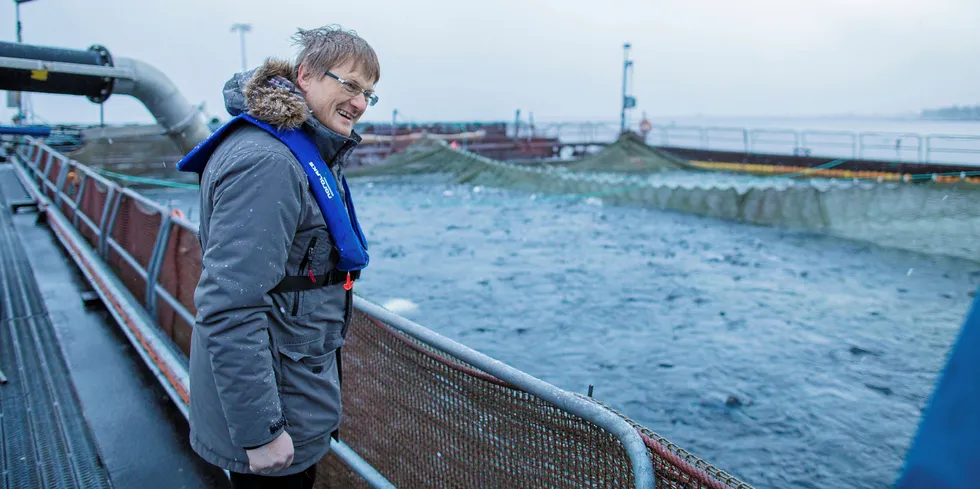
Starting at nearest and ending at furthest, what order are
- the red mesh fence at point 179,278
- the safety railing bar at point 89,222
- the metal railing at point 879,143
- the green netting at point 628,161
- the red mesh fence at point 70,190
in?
the red mesh fence at point 179,278, the safety railing bar at point 89,222, the red mesh fence at point 70,190, the metal railing at point 879,143, the green netting at point 628,161

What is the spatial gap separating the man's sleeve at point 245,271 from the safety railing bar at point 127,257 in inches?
166

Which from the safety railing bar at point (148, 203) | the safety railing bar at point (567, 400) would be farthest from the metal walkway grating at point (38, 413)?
the safety railing bar at point (567, 400)

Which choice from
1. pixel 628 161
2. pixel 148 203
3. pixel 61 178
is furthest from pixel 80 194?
pixel 628 161

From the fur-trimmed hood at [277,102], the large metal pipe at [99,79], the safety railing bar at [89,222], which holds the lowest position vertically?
the safety railing bar at [89,222]

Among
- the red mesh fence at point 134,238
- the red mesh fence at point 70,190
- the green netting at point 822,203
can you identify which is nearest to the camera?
the red mesh fence at point 134,238

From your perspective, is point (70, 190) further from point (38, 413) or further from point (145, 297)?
point (38, 413)

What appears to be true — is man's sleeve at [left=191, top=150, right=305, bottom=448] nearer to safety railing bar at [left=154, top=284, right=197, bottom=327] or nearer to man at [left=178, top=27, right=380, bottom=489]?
man at [left=178, top=27, right=380, bottom=489]

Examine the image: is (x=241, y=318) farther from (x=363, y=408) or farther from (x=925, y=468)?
(x=363, y=408)

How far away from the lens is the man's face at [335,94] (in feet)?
6.10

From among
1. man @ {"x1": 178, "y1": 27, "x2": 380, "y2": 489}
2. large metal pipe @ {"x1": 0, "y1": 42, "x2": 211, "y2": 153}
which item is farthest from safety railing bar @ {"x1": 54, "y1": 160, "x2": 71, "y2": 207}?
man @ {"x1": 178, "y1": 27, "x2": 380, "y2": 489}

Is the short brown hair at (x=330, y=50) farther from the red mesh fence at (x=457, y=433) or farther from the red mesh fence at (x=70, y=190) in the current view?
the red mesh fence at (x=70, y=190)

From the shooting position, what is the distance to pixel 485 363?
2182 millimetres

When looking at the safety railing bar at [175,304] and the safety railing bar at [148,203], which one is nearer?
the safety railing bar at [175,304]

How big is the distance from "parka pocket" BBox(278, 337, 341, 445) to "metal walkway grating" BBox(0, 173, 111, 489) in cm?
213
